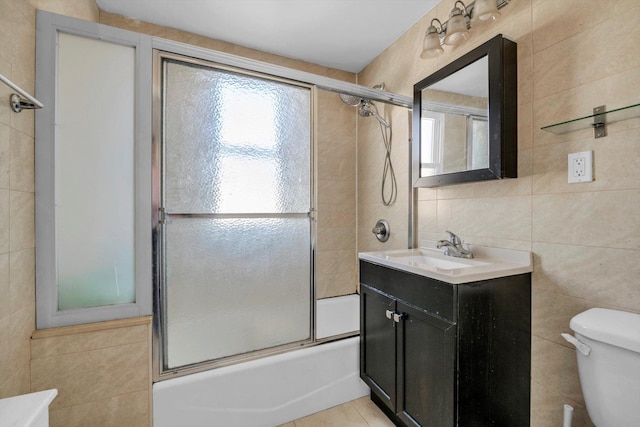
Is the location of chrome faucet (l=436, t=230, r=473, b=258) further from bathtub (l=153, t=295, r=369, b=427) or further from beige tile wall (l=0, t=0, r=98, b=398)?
beige tile wall (l=0, t=0, r=98, b=398)

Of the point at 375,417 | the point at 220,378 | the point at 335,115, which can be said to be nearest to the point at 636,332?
the point at 375,417

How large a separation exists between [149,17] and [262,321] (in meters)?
2.15

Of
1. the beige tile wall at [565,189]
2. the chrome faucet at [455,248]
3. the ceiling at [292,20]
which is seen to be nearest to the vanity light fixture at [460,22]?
the beige tile wall at [565,189]

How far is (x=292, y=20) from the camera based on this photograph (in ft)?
6.13

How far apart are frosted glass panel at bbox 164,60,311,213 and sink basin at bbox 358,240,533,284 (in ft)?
2.08

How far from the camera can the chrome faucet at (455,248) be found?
148 cm

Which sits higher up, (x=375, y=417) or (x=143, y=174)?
(x=143, y=174)

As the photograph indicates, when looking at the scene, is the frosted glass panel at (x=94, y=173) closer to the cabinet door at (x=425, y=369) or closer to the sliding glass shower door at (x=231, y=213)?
the sliding glass shower door at (x=231, y=213)

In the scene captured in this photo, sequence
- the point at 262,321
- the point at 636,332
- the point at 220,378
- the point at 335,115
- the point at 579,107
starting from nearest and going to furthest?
the point at 636,332 → the point at 579,107 → the point at 220,378 → the point at 262,321 → the point at 335,115

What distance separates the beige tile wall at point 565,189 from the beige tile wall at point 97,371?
1.77m

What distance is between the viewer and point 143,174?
1.24 metres

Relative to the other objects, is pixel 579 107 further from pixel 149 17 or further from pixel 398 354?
pixel 149 17

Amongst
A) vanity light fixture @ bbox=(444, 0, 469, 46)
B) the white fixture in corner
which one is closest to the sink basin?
vanity light fixture @ bbox=(444, 0, 469, 46)

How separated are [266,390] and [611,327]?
1.47 metres
